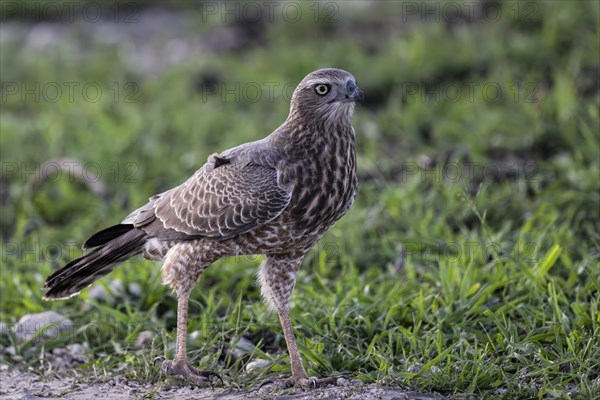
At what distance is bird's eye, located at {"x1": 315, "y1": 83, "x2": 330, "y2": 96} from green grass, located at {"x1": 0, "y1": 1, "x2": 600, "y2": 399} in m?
1.19

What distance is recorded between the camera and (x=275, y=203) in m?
4.75

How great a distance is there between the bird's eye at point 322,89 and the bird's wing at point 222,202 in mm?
486

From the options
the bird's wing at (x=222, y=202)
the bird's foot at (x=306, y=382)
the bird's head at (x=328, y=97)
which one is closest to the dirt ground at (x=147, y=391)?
the bird's foot at (x=306, y=382)

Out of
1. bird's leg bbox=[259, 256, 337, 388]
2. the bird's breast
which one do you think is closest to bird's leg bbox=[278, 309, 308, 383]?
bird's leg bbox=[259, 256, 337, 388]

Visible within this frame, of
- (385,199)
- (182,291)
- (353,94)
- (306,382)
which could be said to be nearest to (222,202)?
(182,291)

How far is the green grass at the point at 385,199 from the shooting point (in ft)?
16.7

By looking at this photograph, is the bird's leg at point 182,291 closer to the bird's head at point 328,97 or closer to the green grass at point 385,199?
the green grass at point 385,199

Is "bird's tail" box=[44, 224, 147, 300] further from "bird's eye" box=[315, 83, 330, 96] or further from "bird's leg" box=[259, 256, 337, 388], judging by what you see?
"bird's eye" box=[315, 83, 330, 96]

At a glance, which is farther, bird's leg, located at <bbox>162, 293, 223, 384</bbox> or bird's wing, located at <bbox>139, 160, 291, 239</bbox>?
bird's leg, located at <bbox>162, 293, 223, 384</bbox>

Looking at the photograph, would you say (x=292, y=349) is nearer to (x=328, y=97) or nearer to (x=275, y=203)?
(x=275, y=203)

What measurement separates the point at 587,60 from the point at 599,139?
A: 1650mm

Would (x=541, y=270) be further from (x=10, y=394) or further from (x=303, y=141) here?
(x=10, y=394)

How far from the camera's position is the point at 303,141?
4.98 m

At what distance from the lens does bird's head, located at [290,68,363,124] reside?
494 cm
